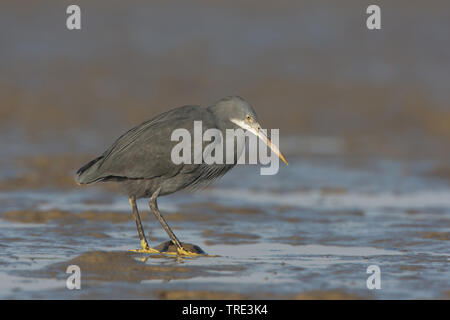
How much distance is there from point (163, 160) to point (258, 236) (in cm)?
174

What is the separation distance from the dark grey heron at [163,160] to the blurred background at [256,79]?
419 cm

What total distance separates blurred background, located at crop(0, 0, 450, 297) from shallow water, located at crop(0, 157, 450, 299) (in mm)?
197

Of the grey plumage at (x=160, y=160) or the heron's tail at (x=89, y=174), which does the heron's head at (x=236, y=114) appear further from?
the heron's tail at (x=89, y=174)

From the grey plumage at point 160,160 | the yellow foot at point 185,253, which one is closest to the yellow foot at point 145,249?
the yellow foot at point 185,253

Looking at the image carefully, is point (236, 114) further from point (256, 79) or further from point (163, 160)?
point (256, 79)

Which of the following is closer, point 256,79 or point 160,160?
point 160,160

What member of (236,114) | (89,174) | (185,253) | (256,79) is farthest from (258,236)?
(256,79)

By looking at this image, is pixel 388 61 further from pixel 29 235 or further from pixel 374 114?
pixel 29 235

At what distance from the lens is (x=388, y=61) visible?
20359 millimetres

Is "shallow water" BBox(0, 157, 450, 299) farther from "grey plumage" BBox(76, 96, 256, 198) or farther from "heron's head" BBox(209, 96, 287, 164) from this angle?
"heron's head" BBox(209, 96, 287, 164)

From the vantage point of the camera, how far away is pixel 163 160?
8055 millimetres

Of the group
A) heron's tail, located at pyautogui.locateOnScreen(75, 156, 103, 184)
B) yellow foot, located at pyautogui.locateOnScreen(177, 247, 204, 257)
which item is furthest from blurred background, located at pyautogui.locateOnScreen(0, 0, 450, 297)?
yellow foot, located at pyautogui.locateOnScreen(177, 247, 204, 257)

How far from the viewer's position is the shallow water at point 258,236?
6867 millimetres
